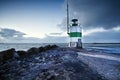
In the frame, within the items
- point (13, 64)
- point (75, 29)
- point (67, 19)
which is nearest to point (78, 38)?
point (75, 29)

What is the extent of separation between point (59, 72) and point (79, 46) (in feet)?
45.0

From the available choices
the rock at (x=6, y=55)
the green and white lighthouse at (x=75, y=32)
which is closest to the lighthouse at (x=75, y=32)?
the green and white lighthouse at (x=75, y=32)

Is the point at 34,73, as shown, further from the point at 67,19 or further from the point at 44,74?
the point at 67,19

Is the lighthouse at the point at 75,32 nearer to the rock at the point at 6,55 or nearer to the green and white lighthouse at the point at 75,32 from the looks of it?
the green and white lighthouse at the point at 75,32

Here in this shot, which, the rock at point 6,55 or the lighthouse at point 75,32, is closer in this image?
the rock at point 6,55

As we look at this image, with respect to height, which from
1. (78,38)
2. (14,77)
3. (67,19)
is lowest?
(14,77)

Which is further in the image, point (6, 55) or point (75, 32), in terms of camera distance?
point (75, 32)

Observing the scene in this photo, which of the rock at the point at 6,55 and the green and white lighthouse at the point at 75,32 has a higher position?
the green and white lighthouse at the point at 75,32

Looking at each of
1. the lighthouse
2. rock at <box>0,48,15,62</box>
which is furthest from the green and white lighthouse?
rock at <box>0,48,15,62</box>

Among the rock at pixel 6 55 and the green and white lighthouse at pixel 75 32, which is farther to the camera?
the green and white lighthouse at pixel 75 32

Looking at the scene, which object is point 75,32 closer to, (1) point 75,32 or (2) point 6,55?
(1) point 75,32

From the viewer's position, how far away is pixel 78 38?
1923cm

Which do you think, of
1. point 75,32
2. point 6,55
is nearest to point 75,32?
point 75,32

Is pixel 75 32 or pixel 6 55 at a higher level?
pixel 75 32
